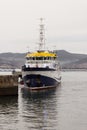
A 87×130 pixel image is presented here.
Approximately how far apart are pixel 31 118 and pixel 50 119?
1.47 metres

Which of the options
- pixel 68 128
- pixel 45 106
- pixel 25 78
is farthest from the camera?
pixel 25 78

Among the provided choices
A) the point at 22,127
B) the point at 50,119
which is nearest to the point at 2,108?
the point at 50,119

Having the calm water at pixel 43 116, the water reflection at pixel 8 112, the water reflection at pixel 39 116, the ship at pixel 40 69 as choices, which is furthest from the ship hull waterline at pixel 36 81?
the water reflection at pixel 39 116

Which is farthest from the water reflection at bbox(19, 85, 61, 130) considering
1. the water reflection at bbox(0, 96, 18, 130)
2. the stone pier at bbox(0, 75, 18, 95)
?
the stone pier at bbox(0, 75, 18, 95)

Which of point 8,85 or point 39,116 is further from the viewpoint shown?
point 8,85

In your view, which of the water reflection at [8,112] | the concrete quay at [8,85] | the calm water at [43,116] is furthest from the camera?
the concrete quay at [8,85]

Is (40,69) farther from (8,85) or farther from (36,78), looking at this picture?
(8,85)

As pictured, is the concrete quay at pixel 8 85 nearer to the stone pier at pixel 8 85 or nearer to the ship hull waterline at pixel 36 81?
the stone pier at pixel 8 85

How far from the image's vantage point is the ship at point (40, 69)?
65.5 meters

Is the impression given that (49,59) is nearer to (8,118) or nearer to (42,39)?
(42,39)

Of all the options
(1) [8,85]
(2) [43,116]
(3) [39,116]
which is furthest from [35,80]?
(2) [43,116]

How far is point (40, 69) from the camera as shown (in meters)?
65.9

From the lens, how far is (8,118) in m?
32.5

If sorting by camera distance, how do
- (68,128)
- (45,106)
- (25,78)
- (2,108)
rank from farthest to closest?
1. (25,78)
2. (45,106)
3. (2,108)
4. (68,128)
